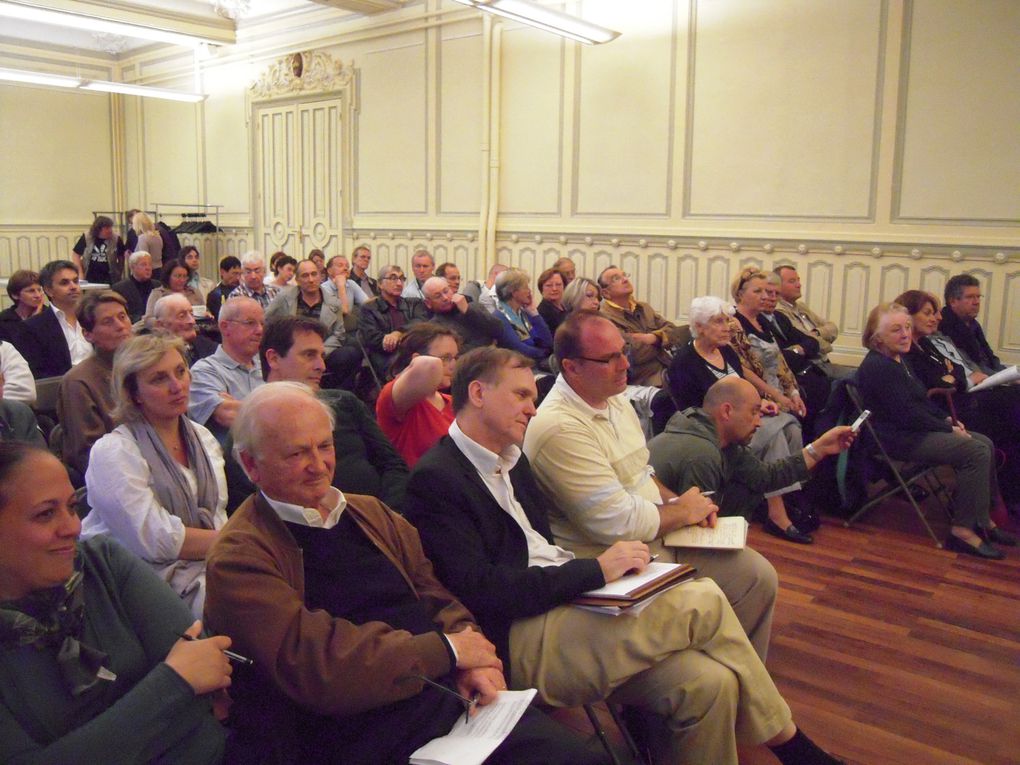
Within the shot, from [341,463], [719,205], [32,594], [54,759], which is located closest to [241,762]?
[54,759]

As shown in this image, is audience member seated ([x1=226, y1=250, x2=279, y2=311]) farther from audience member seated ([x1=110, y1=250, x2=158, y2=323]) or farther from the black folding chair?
the black folding chair

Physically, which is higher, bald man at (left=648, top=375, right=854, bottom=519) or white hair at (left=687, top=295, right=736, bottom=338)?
white hair at (left=687, top=295, right=736, bottom=338)

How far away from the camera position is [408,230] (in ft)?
30.2

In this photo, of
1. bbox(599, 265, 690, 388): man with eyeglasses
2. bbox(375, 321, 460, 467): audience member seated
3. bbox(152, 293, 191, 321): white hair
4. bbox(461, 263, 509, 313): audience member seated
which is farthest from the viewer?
bbox(461, 263, 509, 313): audience member seated

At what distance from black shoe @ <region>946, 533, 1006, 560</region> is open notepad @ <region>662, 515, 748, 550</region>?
83.3 inches

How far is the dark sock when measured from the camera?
219cm

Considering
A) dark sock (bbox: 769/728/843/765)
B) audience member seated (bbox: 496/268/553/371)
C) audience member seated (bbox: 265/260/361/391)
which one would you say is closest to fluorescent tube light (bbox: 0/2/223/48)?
audience member seated (bbox: 265/260/361/391)

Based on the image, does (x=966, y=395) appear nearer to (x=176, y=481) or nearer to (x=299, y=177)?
(x=176, y=481)

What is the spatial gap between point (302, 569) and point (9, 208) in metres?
12.3

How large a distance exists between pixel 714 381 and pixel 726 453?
4.17 feet

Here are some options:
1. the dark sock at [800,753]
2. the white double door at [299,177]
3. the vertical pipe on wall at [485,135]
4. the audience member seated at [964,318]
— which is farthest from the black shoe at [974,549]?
the white double door at [299,177]

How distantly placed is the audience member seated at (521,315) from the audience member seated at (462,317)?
186 mm

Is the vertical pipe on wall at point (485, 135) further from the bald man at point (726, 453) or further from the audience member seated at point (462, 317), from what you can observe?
the bald man at point (726, 453)

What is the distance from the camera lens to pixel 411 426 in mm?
3020
